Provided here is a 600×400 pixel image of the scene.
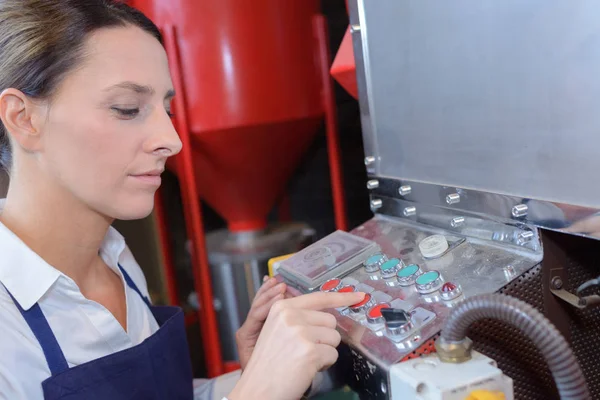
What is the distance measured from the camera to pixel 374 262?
0.67m

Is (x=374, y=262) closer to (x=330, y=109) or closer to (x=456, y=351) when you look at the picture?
(x=456, y=351)

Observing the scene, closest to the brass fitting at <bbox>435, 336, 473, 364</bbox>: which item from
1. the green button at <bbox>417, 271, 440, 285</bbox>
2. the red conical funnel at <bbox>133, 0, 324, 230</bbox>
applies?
the green button at <bbox>417, 271, 440, 285</bbox>

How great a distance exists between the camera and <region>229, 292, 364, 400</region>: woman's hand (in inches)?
21.8

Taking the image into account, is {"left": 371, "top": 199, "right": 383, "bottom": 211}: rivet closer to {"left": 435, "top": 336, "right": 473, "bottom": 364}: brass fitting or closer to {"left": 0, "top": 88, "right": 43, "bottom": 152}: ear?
{"left": 435, "top": 336, "right": 473, "bottom": 364}: brass fitting

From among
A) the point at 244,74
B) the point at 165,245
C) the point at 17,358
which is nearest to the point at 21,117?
the point at 17,358

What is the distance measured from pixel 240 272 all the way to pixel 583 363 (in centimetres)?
104

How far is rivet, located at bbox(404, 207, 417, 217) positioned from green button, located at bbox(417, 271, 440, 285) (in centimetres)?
19

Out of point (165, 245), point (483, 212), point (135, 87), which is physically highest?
point (135, 87)

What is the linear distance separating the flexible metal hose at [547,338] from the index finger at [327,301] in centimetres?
19

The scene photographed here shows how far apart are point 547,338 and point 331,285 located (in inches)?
12.1

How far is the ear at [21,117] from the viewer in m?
0.68

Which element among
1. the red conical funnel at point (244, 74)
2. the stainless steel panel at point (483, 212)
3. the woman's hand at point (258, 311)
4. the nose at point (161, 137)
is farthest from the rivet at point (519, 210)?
the red conical funnel at point (244, 74)

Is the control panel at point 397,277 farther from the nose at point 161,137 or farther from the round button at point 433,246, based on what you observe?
the nose at point 161,137

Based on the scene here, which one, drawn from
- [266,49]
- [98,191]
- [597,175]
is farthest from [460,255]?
[266,49]
